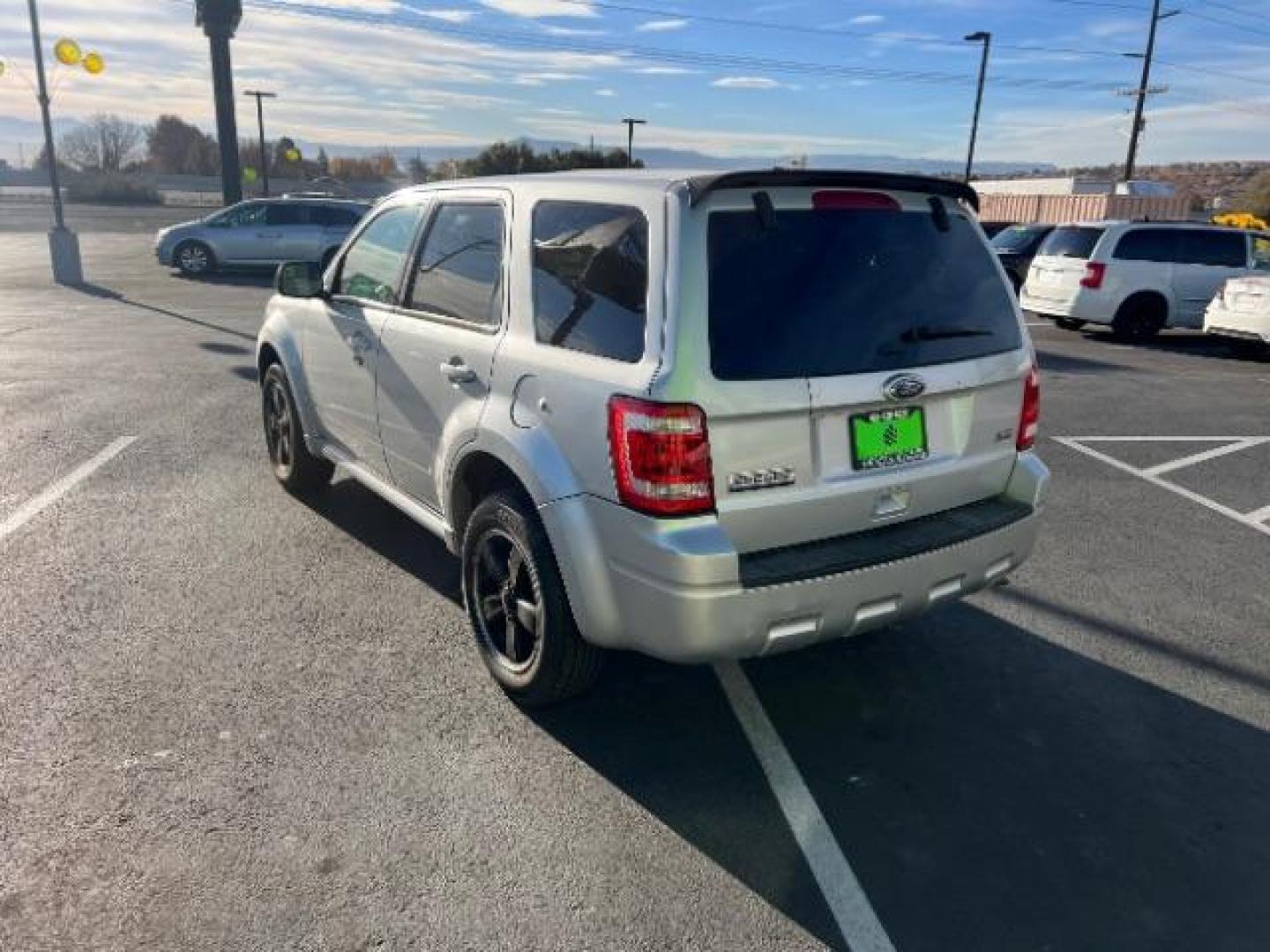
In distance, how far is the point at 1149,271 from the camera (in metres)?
13.7

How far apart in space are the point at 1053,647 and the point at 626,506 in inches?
91.7

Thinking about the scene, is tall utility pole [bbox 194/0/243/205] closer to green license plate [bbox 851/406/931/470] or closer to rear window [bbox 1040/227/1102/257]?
rear window [bbox 1040/227/1102/257]

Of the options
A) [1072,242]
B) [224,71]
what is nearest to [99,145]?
[224,71]

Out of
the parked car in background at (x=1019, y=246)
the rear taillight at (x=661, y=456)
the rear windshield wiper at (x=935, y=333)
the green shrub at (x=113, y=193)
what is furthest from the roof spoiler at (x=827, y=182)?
the green shrub at (x=113, y=193)

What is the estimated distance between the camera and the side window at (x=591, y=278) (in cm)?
285

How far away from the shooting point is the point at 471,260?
3662 mm

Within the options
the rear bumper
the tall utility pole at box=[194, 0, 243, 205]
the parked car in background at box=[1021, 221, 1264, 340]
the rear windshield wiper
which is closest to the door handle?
the rear bumper

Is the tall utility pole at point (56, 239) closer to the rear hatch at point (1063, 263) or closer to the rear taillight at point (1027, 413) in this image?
the rear hatch at point (1063, 263)

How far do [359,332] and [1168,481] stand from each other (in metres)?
5.62

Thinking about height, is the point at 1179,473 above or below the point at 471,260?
below

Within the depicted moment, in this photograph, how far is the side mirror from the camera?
16.0 ft

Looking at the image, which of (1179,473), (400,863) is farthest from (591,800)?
(1179,473)

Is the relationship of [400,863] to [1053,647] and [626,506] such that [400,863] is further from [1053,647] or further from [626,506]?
[1053,647]

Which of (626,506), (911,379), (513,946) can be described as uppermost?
(911,379)
